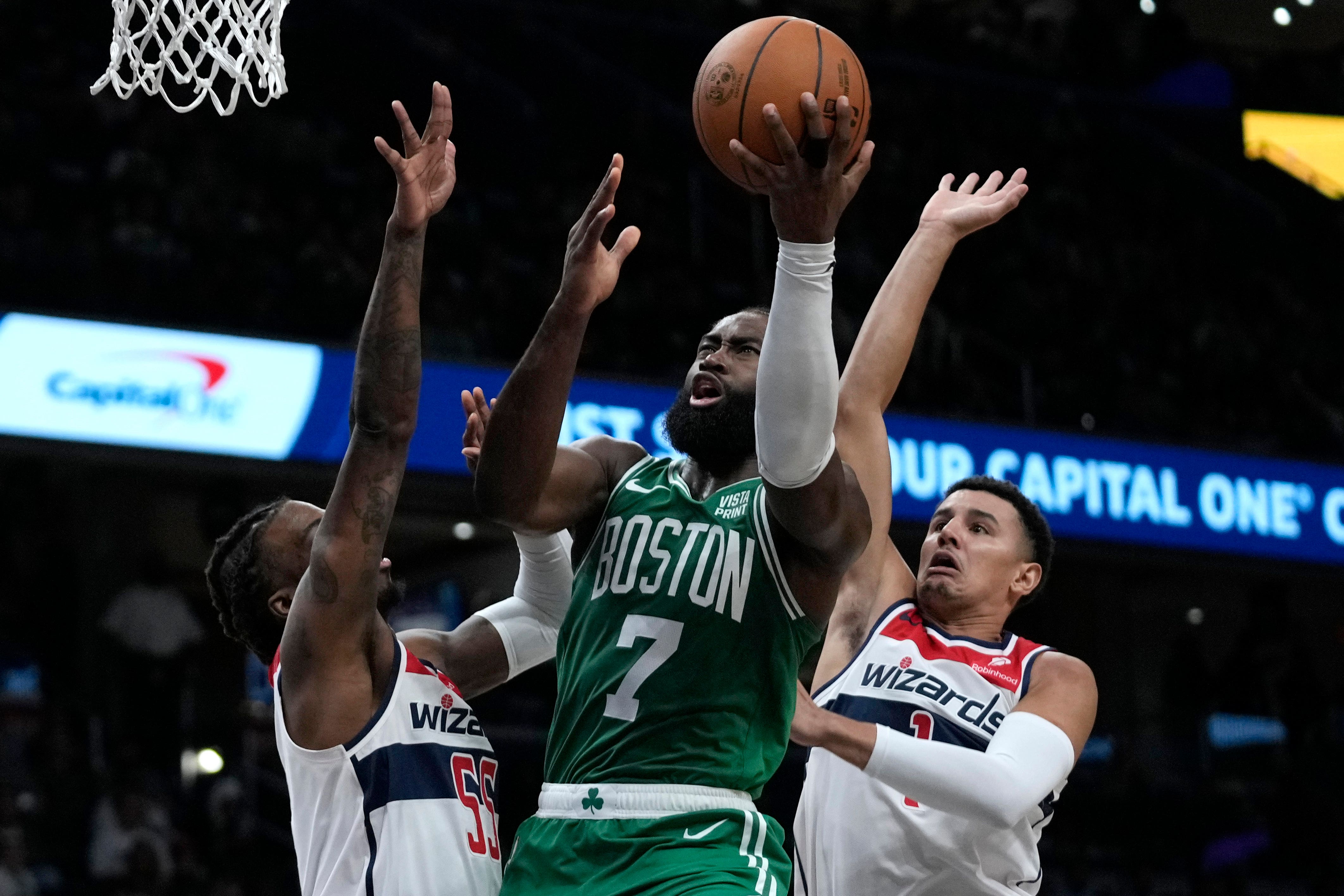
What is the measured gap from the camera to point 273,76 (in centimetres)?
389

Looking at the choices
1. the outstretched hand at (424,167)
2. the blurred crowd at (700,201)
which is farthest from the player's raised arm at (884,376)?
the blurred crowd at (700,201)

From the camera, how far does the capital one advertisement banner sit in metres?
9.27

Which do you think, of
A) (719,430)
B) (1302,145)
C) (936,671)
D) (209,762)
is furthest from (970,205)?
(1302,145)

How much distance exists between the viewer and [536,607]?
394cm

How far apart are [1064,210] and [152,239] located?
28.8ft

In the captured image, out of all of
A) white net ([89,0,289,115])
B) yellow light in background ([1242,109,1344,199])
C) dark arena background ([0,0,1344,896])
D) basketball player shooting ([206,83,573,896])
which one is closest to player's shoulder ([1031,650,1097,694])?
basketball player shooting ([206,83,573,896])

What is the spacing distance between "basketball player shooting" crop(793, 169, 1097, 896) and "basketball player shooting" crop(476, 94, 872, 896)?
1.59 feet

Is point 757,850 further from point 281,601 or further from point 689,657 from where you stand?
point 281,601

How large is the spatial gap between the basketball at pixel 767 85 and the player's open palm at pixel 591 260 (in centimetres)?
22

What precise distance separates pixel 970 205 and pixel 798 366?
5.31 feet

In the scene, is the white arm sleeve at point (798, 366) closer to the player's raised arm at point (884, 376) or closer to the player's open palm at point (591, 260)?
the player's open palm at point (591, 260)

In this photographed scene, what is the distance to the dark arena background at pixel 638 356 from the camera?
970 cm

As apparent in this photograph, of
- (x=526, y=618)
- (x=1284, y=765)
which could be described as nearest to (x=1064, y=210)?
(x=1284, y=765)

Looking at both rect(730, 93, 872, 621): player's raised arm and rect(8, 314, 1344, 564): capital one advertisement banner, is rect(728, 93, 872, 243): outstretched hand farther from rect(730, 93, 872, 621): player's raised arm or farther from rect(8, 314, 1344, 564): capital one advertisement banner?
rect(8, 314, 1344, 564): capital one advertisement banner
